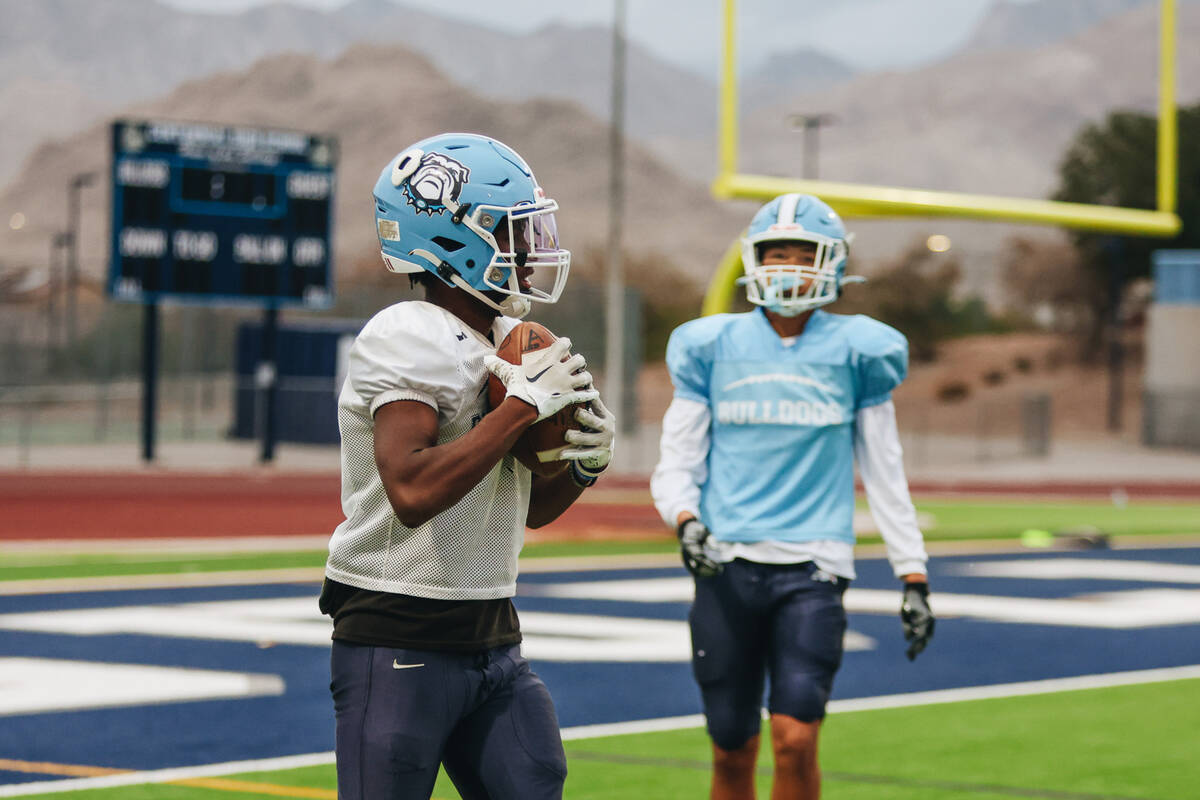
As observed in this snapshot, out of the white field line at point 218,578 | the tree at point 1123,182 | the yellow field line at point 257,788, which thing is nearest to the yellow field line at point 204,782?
the yellow field line at point 257,788

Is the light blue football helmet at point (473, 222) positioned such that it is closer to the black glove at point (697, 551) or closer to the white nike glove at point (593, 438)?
the white nike glove at point (593, 438)

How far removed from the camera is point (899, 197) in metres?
14.2

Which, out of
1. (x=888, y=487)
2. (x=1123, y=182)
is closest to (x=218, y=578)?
(x=888, y=487)

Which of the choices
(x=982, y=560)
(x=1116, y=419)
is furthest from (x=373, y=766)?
(x=1116, y=419)

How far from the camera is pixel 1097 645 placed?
10250mm

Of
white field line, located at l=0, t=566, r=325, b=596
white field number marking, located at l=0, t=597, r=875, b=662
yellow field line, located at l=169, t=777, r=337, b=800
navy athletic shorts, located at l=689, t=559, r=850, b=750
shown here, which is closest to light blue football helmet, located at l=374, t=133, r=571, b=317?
navy athletic shorts, located at l=689, t=559, r=850, b=750

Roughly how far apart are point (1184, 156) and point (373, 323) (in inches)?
1764

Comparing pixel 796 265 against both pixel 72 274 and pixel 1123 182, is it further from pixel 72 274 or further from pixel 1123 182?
pixel 72 274

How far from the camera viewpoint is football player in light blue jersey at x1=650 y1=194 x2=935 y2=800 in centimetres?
502

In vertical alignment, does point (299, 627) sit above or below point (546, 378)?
below

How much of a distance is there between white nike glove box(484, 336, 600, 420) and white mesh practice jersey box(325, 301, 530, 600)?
10cm

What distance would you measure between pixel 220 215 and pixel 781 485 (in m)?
20.4

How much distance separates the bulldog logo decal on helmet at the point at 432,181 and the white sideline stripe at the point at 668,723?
3.56 meters

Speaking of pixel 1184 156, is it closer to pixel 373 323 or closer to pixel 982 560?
pixel 982 560
